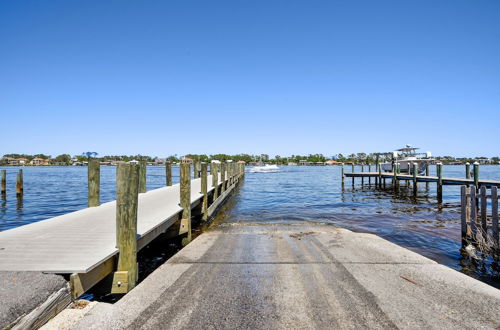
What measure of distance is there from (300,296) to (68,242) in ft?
12.7

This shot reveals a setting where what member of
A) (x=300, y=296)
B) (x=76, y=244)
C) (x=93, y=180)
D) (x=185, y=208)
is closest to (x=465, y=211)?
(x=300, y=296)

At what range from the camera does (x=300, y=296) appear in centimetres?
431

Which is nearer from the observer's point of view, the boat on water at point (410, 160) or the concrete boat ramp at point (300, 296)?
the concrete boat ramp at point (300, 296)

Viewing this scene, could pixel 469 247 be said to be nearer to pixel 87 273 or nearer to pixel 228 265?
pixel 228 265

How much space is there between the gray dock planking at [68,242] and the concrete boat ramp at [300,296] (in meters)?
0.66

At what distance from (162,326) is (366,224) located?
10.8 m

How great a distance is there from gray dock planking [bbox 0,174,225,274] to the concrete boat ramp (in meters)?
0.66

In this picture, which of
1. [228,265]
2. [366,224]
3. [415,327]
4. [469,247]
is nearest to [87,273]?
[228,265]

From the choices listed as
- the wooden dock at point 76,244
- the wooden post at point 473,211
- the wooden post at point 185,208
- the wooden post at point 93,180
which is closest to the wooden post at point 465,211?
the wooden post at point 473,211

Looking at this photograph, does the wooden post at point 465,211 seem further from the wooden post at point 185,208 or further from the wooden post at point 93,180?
the wooden post at point 93,180

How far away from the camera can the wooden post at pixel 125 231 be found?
4414 mm

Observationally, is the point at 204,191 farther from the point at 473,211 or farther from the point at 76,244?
the point at 473,211

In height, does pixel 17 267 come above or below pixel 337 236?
above

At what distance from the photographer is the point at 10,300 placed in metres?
2.85
